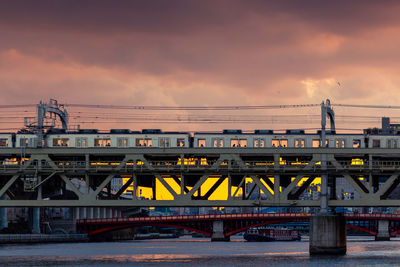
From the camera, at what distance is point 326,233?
8994 centimetres

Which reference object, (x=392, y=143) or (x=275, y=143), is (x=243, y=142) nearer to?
(x=275, y=143)

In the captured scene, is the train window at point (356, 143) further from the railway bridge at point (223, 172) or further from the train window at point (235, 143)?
the train window at point (235, 143)

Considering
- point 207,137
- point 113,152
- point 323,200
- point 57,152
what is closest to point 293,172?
point 323,200

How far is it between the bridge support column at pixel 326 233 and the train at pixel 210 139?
8237 millimetres

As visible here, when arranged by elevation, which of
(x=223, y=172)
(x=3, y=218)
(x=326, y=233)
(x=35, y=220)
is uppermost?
(x=223, y=172)

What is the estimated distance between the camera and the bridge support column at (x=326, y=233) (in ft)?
293

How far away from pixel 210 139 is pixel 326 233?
16304 mm

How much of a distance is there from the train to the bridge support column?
324 inches

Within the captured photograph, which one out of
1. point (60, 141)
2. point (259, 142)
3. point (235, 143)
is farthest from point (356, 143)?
point (60, 141)

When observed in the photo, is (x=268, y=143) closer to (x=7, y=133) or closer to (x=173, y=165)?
(x=173, y=165)

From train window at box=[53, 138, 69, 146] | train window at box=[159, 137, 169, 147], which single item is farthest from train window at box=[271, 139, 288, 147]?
train window at box=[53, 138, 69, 146]

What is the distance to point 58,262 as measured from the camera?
95.3 m

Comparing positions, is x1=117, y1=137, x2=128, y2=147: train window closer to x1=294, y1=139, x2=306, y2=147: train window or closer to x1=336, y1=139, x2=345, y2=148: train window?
x1=294, y1=139, x2=306, y2=147: train window

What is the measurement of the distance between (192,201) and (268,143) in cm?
1171
